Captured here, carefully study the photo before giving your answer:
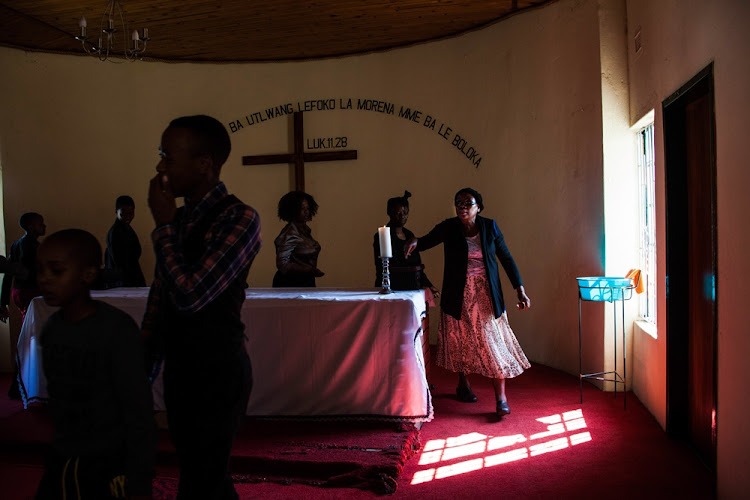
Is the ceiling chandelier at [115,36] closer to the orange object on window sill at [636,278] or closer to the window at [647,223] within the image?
the window at [647,223]

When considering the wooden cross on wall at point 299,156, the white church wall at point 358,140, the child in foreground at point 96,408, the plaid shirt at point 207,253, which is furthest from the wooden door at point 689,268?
the wooden cross on wall at point 299,156

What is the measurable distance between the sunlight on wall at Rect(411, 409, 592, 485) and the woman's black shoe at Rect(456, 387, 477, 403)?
26.6 inches

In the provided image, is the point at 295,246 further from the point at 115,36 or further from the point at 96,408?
the point at 115,36

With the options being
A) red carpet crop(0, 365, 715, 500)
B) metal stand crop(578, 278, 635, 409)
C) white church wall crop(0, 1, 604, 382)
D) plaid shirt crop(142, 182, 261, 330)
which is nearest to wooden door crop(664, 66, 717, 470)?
red carpet crop(0, 365, 715, 500)

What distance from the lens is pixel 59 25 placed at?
19.7 ft

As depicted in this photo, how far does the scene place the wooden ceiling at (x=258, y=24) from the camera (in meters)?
5.62

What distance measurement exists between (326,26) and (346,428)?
3.94 metres

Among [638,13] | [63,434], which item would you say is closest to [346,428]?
[63,434]

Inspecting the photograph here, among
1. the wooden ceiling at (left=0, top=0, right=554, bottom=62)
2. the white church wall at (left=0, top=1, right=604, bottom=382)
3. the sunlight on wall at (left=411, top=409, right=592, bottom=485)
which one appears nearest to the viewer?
the sunlight on wall at (left=411, top=409, right=592, bottom=485)

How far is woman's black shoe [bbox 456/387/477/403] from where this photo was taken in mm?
4762

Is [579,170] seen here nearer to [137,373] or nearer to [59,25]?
[137,373]

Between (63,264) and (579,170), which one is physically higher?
(579,170)

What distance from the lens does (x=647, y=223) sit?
4785mm

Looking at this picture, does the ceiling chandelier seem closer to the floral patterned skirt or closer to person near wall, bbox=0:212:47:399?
person near wall, bbox=0:212:47:399
